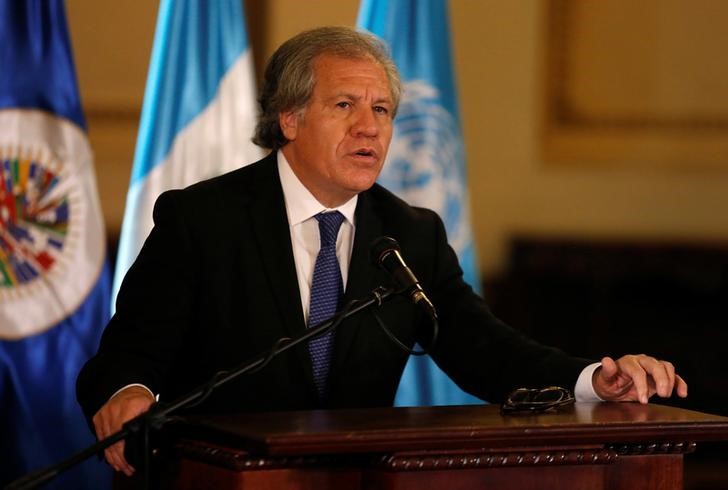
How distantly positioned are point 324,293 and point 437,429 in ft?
3.13

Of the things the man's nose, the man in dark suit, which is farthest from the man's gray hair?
the man's nose

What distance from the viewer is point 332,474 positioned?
2158mm

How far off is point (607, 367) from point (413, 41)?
8.11 feet

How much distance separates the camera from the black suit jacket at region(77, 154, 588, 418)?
2.85 m

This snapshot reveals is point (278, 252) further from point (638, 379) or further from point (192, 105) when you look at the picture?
point (192, 105)

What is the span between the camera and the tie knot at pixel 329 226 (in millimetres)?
3088

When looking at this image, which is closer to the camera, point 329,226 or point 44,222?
point 329,226

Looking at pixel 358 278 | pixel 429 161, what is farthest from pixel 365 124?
pixel 429 161

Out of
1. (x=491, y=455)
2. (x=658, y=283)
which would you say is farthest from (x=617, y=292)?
(x=491, y=455)

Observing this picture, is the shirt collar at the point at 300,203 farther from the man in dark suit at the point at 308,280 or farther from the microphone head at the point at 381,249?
the microphone head at the point at 381,249

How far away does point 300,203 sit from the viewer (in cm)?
311

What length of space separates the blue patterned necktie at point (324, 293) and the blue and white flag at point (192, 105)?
145 cm

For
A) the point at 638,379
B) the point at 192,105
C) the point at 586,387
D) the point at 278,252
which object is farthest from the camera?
the point at 192,105

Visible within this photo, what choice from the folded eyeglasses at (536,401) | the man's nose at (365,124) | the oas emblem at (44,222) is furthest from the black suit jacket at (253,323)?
the oas emblem at (44,222)
